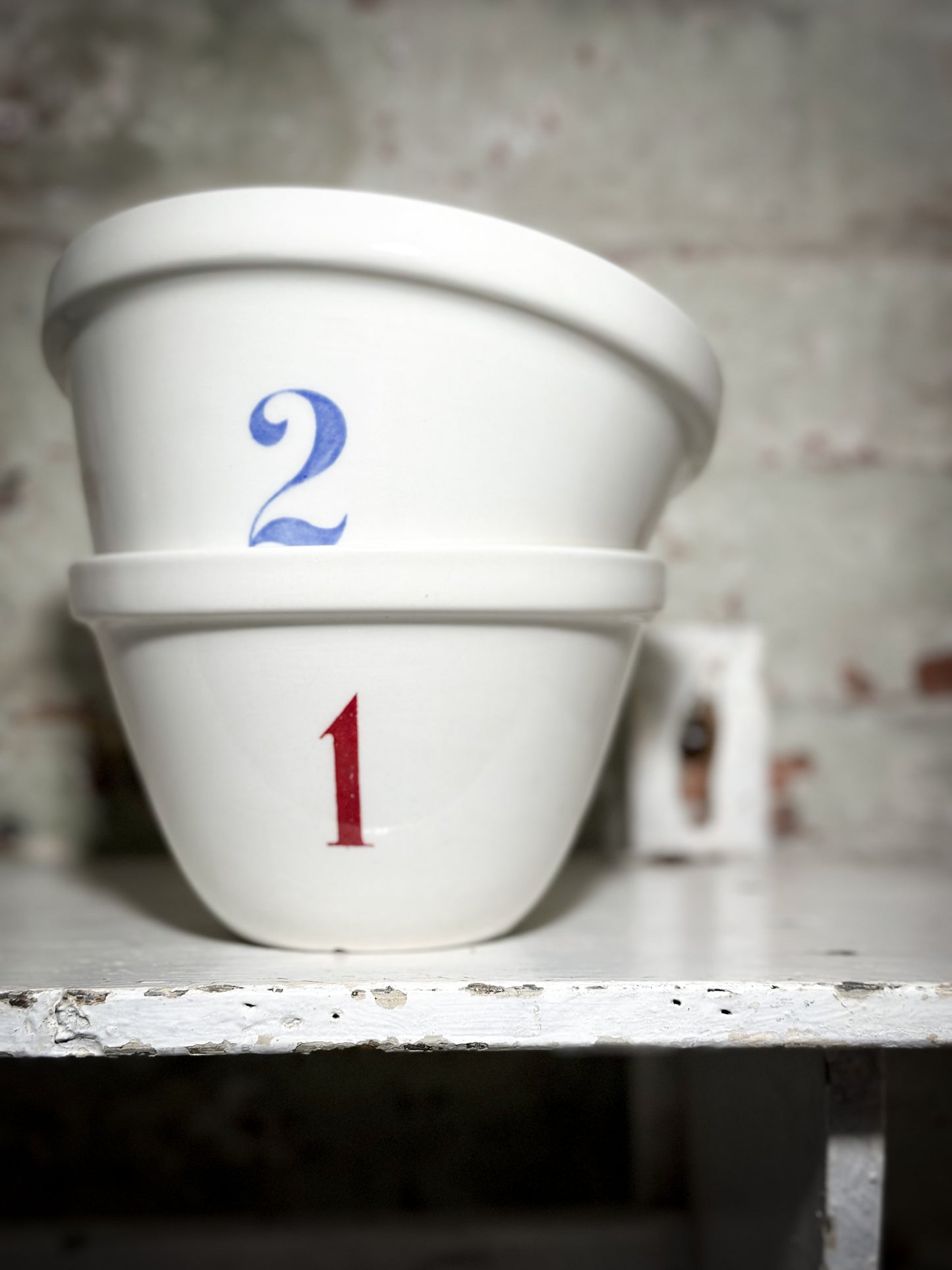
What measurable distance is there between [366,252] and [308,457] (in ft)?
0.28

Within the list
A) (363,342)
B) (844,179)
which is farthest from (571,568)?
(844,179)

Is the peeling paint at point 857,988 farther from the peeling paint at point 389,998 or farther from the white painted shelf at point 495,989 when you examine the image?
the peeling paint at point 389,998

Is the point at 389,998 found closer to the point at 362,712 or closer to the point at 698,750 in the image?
the point at 362,712

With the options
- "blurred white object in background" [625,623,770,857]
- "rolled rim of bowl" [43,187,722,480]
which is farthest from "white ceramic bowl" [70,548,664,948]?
"blurred white object in background" [625,623,770,857]

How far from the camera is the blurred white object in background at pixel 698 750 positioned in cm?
72

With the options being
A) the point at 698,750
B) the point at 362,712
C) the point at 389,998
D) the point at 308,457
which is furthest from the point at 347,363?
the point at 698,750

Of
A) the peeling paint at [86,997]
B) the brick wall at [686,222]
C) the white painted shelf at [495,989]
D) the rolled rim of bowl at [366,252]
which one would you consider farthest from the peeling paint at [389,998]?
the brick wall at [686,222]

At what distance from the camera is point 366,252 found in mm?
392

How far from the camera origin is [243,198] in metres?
0.40

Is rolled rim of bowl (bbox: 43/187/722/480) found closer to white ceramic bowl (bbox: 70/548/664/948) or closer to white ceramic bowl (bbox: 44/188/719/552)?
white ceramic bowl (bbox: 44/188/719/552)

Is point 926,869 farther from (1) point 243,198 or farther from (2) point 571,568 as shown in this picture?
(1) point 243,198

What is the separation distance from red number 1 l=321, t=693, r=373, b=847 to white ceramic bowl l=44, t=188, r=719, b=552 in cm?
8

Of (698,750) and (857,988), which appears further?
(698,750)

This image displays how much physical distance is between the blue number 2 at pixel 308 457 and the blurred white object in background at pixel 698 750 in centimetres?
37
